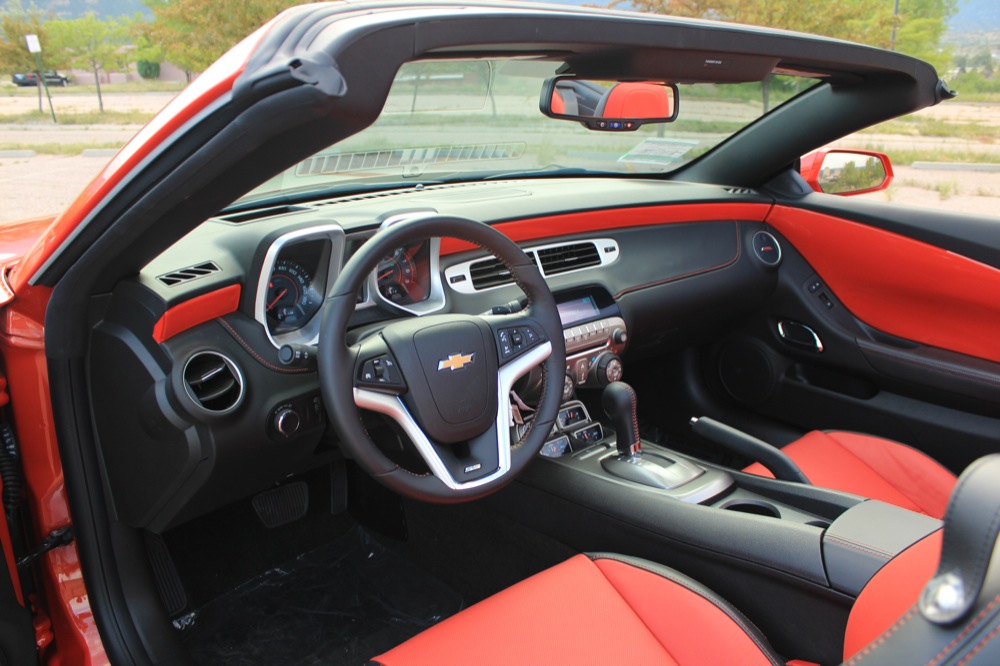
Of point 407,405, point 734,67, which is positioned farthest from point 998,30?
point 407,405

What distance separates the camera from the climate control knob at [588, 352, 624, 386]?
2.50 metres

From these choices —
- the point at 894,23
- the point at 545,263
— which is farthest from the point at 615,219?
the point at 894,23

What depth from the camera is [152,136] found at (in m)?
1.16

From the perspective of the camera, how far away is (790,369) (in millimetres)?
3105

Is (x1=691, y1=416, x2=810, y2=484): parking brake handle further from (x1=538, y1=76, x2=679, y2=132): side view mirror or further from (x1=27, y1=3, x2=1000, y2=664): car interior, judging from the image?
(x1=538, y1=76, x2=679, y2=132): side view mirror

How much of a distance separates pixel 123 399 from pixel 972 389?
2580 mm

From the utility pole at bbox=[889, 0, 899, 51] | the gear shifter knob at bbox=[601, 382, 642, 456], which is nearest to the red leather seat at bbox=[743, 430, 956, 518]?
the gear shifter knob at bbox=[601, 382, 642, 456]

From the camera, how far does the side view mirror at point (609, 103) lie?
1801 mm

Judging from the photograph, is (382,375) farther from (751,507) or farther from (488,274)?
(751,507)

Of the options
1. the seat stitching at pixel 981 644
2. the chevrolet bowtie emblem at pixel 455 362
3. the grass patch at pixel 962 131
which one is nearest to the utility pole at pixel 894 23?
the grass patch at pixel 962 131

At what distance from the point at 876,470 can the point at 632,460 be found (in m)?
0.77

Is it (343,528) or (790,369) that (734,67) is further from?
(343,528)

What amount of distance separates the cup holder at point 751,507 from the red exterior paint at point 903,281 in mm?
1178

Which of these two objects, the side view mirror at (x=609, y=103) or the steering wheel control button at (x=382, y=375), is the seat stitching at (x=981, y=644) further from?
the side view mirror at (x=609, y=103)
